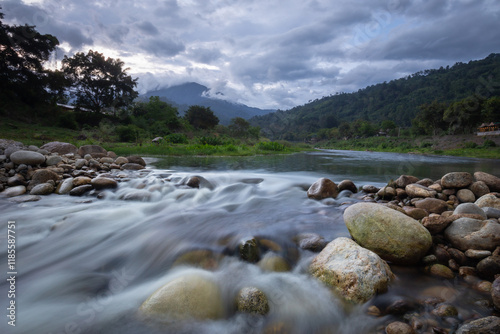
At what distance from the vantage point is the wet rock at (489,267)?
2806mm

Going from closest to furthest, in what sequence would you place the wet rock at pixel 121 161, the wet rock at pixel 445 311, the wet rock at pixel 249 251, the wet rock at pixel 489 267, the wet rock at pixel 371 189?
the wet rock at pixel 445 311
the wet rock at pixel 489 267
the wet rock at pixel 249 251
the wet rock at pixel 371 189
the wet rock at pixel 121 161

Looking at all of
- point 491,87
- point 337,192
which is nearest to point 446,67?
point 491,87

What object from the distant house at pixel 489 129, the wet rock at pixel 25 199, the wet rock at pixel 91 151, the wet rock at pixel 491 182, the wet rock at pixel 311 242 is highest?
the distant house at pixel 489 129

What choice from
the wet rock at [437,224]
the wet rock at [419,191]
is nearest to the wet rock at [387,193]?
the wet rock at [419,191]

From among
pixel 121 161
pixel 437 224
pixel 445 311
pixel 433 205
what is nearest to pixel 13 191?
pixel 121 161

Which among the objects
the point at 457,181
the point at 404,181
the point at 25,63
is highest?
the point at 25,63

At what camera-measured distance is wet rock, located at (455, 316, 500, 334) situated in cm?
188

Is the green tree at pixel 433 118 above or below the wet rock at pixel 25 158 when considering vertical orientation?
above

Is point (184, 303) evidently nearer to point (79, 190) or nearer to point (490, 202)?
point (490, 202)

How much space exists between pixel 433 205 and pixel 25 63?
43.8 metres

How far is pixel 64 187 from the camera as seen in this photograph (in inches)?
267

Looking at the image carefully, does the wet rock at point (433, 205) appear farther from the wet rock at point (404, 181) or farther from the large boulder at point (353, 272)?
the large boulder at point (353, 272)

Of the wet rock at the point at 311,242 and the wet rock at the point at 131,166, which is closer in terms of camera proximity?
the wet rock at the point at 311,242

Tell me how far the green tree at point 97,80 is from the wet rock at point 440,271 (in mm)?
49102
